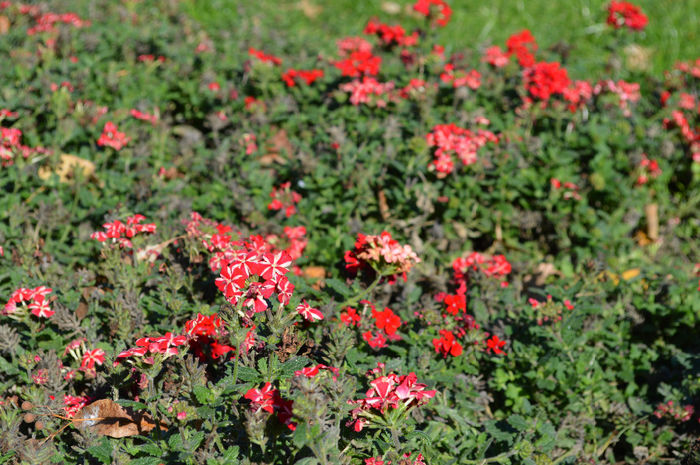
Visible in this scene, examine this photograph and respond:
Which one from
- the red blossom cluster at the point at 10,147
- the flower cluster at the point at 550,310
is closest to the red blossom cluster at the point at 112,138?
the red blossom cluster at the point at 10,147

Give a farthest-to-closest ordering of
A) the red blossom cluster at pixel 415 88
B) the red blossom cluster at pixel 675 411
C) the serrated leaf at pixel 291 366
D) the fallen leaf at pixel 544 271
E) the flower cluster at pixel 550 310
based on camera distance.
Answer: the red blossom cluster at pixel 415 88, the fallen leaf at pixel 544 271, the flower cluster at pixel 550 310, the red blossom cluster at pixel 675 411, the serrated leaf at pixel 291 366

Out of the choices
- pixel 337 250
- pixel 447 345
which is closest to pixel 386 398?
pixel 447 345

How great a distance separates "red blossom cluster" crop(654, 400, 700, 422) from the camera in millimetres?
2883

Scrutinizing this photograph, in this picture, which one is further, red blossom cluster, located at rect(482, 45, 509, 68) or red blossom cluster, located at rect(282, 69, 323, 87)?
red blossom cluster, located at rect(482, 45, 509, 68)

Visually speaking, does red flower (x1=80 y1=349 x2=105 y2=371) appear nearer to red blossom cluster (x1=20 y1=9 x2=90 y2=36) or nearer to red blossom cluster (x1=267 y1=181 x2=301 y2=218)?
red blossom cluster (x1=267 y1=181 x2=301 y2=218)

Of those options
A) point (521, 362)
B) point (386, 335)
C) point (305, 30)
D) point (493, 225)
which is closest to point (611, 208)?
point (493, 225)

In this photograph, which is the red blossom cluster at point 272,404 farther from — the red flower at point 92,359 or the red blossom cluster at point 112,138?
the red blossom cluster at point 112,138

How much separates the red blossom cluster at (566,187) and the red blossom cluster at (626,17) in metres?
2.20

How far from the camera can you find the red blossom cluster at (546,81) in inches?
181

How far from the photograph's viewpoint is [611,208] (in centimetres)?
→ 447

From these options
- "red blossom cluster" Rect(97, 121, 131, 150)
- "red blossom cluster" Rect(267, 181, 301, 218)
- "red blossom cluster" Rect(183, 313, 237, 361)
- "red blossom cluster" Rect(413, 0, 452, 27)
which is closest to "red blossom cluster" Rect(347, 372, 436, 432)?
"red blossom cluster" Rect(183, 313, 237, 361)

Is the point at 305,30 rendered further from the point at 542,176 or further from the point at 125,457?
the point at 125,457

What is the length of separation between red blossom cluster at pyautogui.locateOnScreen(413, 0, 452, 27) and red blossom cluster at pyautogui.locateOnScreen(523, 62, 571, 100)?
988 mm

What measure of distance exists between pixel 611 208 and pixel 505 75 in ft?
4.55
